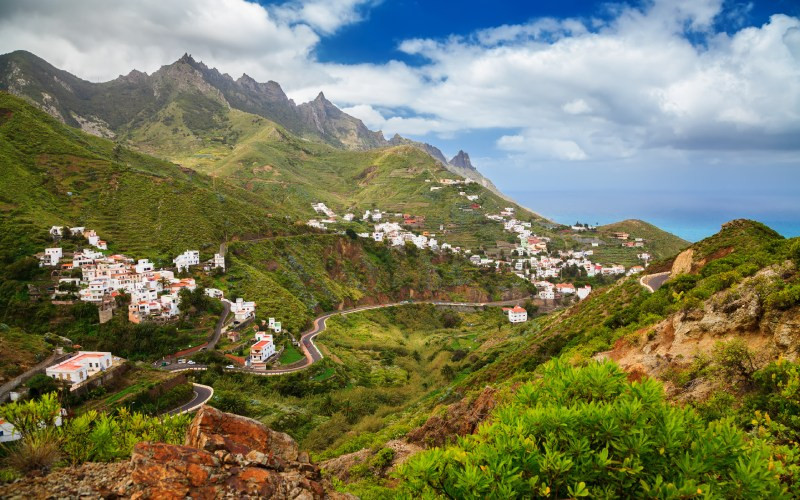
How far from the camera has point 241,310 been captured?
4062 cm

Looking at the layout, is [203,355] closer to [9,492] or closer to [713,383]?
[9,492]

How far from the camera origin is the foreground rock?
496 centimetres

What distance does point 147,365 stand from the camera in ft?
102

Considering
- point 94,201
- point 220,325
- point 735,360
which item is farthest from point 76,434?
point 94,201

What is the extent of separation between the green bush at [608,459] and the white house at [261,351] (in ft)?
109

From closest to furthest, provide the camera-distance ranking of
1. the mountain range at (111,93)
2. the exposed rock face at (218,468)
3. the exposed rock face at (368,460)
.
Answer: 1. the exposed rock face at (218,468)
2. the exposed rock face at (368,460)
3. the mountain range at (111,93)

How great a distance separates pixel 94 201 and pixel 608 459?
6599 centimetres

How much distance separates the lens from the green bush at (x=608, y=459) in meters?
3.55

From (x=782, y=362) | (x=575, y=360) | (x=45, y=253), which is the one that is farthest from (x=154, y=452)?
(x=45, y=253)

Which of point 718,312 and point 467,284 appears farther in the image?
point 467,284

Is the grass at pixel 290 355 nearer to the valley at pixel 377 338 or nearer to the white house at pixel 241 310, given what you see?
the valley at pixel 377 338

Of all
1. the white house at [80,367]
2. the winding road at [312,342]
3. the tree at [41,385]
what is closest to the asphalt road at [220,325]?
the winding road at [312,342]

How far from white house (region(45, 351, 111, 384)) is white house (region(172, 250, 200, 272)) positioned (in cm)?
1951

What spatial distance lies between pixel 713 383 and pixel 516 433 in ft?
20.3
